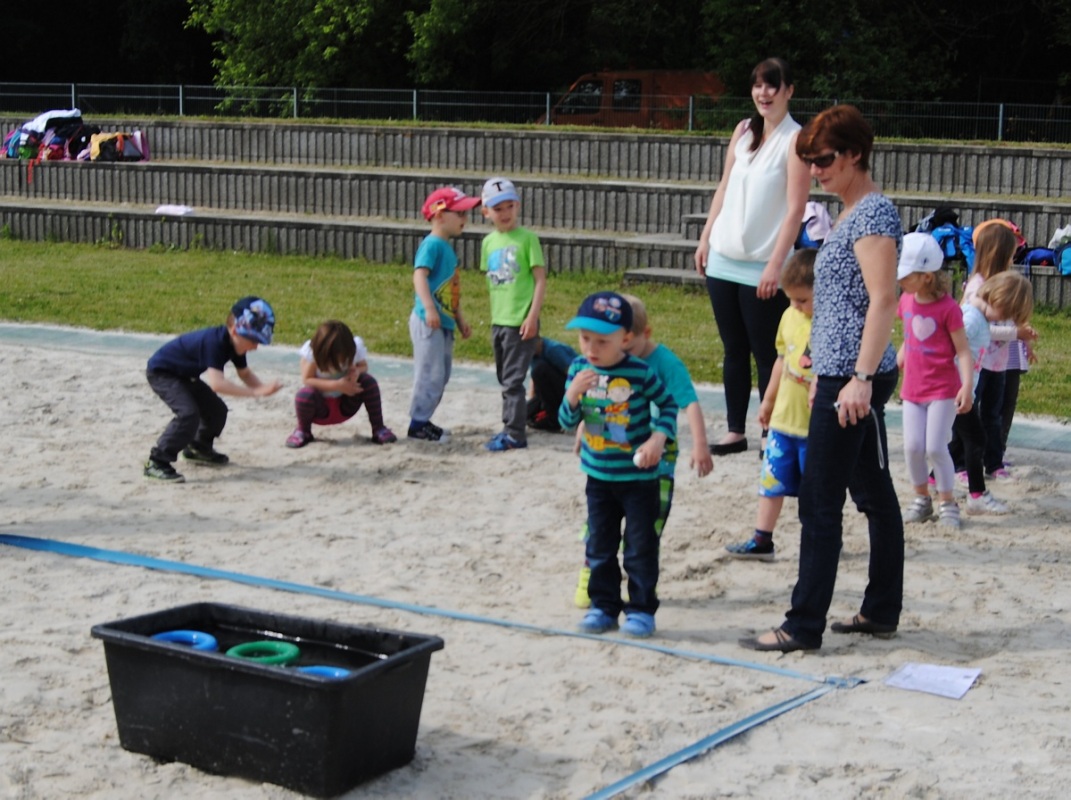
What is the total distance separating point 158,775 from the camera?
3887 millimetres

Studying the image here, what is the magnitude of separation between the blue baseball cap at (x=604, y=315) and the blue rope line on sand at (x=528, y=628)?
1.06m

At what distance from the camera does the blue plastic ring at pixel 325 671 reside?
12.3 ft

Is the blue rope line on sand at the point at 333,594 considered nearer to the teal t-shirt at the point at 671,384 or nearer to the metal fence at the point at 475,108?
the teal t-shirt at the point at 671,384

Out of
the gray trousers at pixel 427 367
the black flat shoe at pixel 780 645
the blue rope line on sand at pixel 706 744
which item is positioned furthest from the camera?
the gray trousers at pixel 427 367

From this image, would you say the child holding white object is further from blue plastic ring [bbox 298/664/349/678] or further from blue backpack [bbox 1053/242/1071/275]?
blue backpack [bbox 1053/242/1071/275]

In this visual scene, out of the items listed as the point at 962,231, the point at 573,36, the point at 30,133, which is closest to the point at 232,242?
the point at 30,133

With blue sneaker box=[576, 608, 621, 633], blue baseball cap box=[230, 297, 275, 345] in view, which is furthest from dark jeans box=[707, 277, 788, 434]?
blue baseball cap box=[230, 297, 275, 345]

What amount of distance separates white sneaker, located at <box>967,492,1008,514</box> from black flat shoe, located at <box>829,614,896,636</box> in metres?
1.95

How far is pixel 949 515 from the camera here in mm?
6633

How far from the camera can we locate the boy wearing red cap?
8.16 meters

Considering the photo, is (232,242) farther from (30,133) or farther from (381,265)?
(30,133)

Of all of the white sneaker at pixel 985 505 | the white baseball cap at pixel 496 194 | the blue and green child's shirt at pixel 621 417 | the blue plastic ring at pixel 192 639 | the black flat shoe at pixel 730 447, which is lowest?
the white sneaker at pixel 985 505

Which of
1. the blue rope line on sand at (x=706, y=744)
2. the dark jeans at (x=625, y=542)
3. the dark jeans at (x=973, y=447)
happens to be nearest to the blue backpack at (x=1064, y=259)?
the dark jeans at (x=973, y=447)

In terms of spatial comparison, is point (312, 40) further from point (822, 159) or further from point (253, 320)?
point (822, 159)
